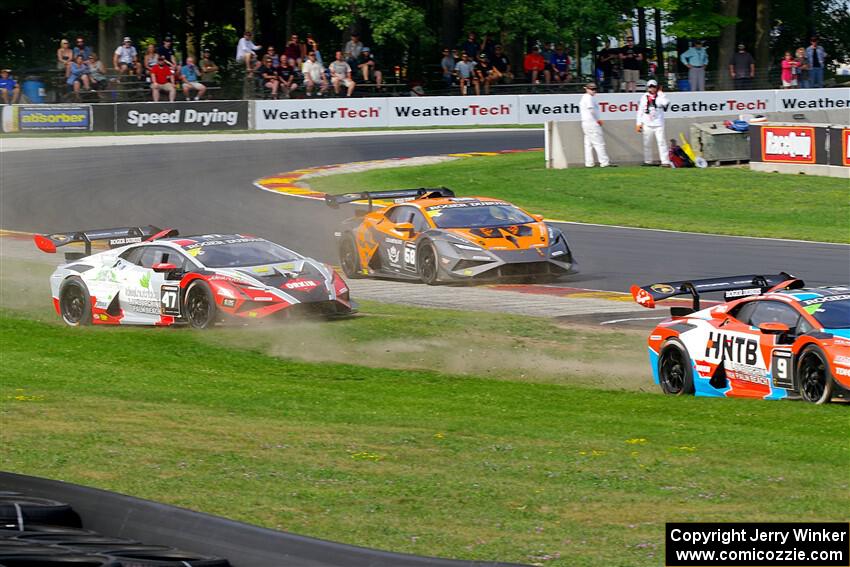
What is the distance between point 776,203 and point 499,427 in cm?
1947

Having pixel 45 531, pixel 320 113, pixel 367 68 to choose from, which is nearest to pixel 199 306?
pixel 45 531

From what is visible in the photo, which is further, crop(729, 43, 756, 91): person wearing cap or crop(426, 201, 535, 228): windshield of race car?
crop(729, 43, 756, 91): person wearing cap

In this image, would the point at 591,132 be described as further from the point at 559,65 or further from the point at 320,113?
the point at 559,65

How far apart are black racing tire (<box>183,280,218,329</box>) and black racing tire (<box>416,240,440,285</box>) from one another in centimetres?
453

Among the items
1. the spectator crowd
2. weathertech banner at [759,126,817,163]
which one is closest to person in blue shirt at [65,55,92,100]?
the spectator crowd

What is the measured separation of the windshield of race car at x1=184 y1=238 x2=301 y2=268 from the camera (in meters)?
17.6

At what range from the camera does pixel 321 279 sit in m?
17.8

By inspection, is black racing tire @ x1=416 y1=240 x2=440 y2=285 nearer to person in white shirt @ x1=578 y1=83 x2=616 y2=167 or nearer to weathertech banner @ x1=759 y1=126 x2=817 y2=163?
person in white shirt @ x1=578 y1=83 x2=616 y2=167

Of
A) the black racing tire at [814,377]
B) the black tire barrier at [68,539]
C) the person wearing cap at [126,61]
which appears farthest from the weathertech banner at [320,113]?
the black tire barrier at [68,539]

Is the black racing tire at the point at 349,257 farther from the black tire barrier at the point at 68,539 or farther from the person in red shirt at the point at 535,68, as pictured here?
the person in red shirt at the point at 535,68

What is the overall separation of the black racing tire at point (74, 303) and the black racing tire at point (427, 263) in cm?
519

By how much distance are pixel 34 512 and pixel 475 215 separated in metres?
15.0

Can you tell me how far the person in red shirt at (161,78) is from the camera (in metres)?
40.6

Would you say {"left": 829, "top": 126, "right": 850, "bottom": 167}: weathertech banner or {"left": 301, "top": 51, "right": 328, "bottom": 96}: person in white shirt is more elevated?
{"left": 301, "top": 51, "right": 328, "bottom": 96}: person in white shirt
